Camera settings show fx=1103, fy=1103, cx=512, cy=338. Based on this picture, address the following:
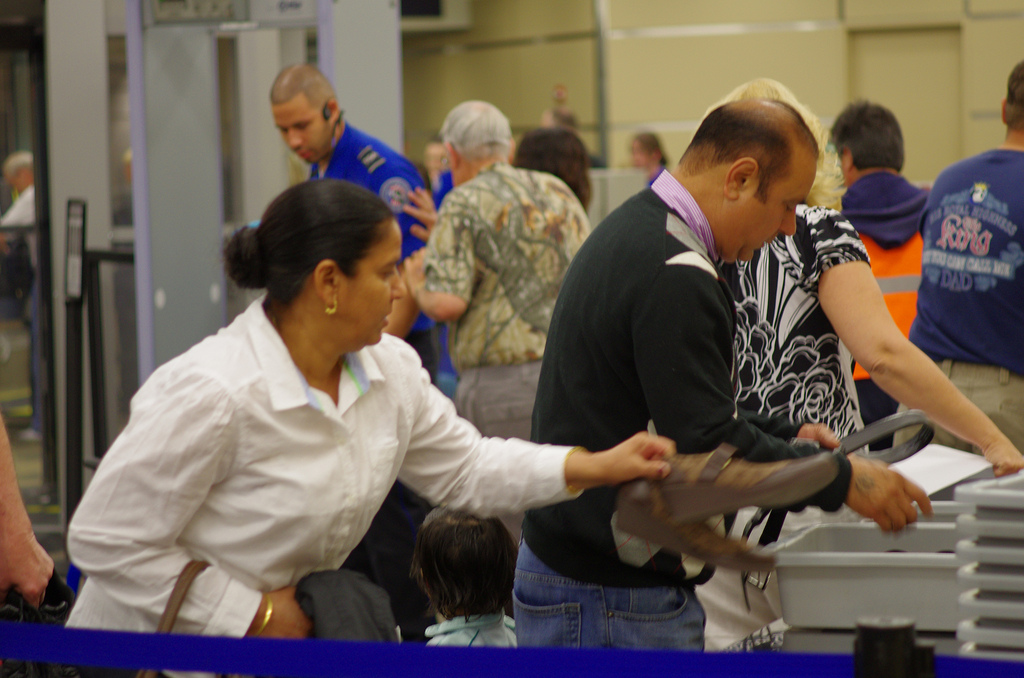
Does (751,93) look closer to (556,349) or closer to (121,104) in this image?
(556,349)

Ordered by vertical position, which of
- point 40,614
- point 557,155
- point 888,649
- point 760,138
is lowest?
point 40,614

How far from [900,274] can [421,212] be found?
1.80 m

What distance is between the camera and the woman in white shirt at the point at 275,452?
5.41 feet

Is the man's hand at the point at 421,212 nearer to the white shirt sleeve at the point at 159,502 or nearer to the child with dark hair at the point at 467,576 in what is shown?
the child with dark hair at the point at 467,576

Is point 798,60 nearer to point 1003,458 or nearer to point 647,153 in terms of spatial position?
point 647,153

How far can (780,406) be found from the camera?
2.33m

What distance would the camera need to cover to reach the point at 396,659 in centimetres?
161

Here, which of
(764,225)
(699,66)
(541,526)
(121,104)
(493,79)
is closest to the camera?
(764,225)

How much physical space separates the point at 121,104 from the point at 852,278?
4522 millimetres

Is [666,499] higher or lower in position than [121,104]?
lower

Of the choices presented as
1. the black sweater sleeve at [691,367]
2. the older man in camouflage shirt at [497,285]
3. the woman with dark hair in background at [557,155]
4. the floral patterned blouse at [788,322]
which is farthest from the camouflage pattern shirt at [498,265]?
the black sweater sleeve at [691,367]

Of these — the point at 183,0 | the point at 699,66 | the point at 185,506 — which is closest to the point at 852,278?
the point at 185,506

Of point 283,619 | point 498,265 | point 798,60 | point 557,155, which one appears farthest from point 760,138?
point 798,60

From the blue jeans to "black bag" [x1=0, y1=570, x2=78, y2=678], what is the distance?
31.9 inches
